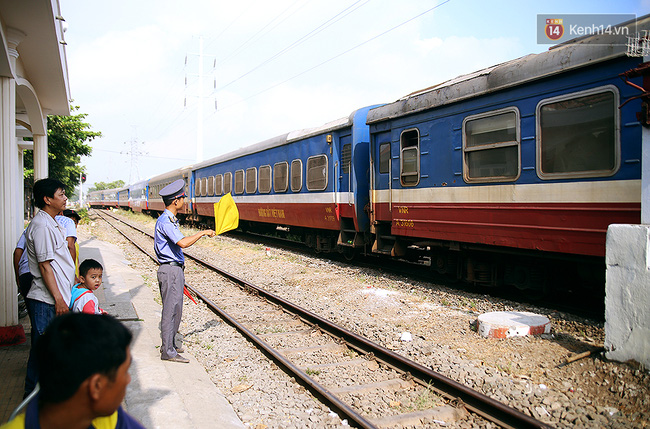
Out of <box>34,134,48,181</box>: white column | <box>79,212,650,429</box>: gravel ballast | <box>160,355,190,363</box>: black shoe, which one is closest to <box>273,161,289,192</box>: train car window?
<box>79,212,650,429</box>: gravel ballast

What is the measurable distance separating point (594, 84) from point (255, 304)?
600 centimetres

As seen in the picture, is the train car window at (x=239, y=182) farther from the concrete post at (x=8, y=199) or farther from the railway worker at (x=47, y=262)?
the railway worker at (x=47, y=262)

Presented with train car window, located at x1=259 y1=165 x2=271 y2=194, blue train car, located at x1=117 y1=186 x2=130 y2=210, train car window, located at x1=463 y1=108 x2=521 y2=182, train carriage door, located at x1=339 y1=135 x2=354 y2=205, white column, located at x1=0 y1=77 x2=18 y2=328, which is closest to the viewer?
white column, located at x1=0 y1=77 x2=18 y2=328

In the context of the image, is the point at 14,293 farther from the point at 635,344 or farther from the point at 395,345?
the point at 635,344

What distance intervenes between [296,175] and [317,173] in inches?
56.2

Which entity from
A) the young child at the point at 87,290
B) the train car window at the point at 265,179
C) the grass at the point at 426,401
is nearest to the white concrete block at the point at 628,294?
the grass at the point at 426,401

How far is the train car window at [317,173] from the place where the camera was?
12.0 metres

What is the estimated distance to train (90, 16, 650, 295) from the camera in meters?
5.50

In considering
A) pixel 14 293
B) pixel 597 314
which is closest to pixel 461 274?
pixel 597 314

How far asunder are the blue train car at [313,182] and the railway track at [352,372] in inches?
162

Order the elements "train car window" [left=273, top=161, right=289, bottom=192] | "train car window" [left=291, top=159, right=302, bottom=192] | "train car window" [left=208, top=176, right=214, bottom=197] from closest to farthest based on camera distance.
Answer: "train car window" [left=291, top=159, right=302, bottom=192] → "train car window" [left=273, top=161, right=289, bottom=192] → "train car window" [left=208, top=176, right=214, bottom=197]

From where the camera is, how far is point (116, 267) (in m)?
12.1

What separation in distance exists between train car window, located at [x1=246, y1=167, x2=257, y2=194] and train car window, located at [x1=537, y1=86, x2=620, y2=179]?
465 inches

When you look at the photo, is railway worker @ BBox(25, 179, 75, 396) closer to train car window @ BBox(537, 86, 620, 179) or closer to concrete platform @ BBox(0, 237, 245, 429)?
concrete platform @ BBox(0, 237, 245, 429)
